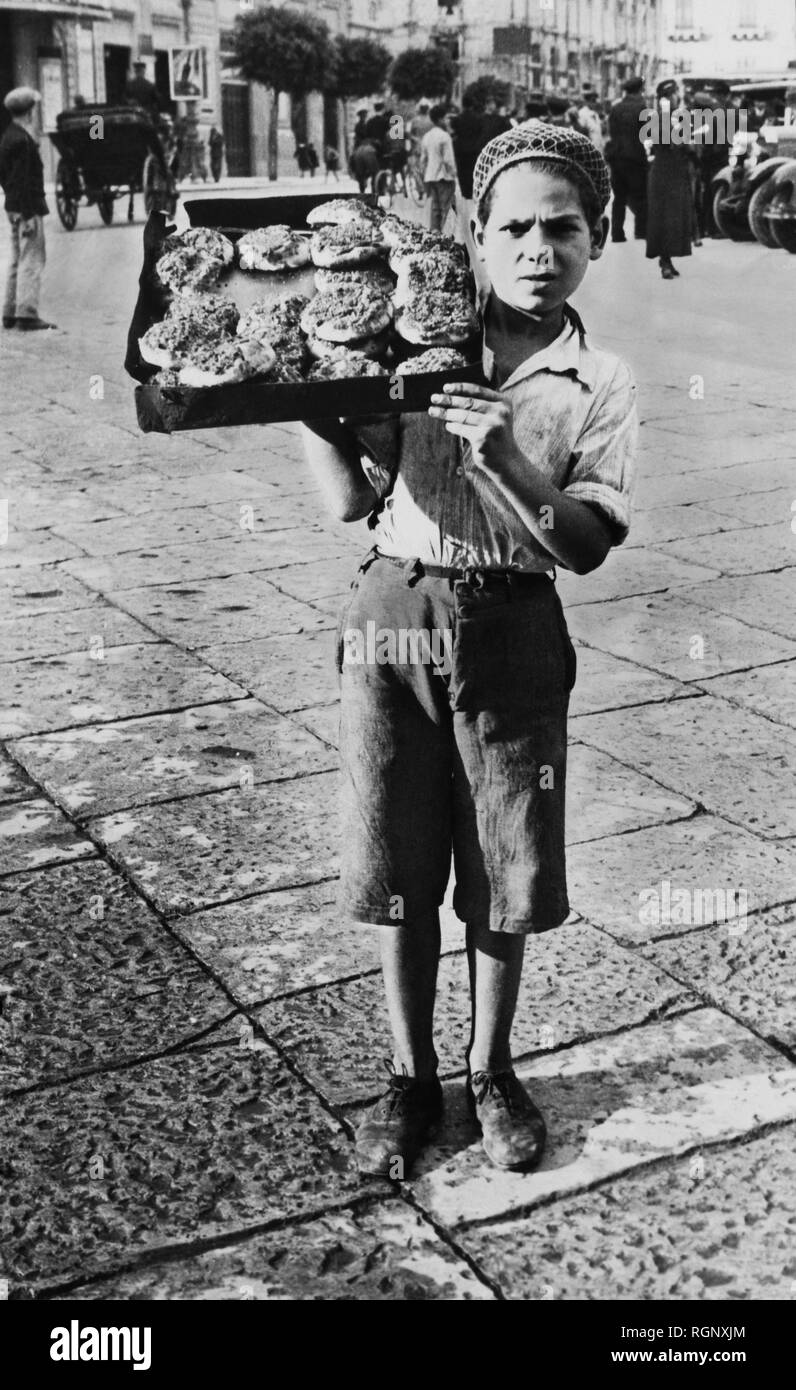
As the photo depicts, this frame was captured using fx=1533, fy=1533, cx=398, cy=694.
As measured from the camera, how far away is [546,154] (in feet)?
6.19

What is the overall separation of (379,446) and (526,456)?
0.21 metres

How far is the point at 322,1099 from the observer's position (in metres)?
2.42

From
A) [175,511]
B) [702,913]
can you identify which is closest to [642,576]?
[175,511]

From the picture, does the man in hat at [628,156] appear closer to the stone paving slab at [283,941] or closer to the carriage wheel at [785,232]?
the carriage wheel at [785,232]

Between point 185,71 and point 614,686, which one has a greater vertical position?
point 185,71

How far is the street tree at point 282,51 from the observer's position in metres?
42.6

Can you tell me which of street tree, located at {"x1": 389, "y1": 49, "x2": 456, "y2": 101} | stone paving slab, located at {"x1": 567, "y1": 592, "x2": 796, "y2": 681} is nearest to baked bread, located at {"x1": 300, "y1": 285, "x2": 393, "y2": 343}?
stone paving slab, located at {"x1": 567, "y1": 592, "x2": 796, "y2": 681}

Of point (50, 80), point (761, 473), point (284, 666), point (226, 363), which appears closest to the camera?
point (226, 363)

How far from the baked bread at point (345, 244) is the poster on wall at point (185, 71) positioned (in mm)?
35310

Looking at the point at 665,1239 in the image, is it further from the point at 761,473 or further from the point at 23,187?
the point at 23,187

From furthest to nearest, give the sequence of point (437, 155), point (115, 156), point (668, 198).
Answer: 1. point (115, 156)
2. point (437, 155)
3. point (668, 198)

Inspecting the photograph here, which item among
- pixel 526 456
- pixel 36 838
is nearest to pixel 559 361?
pixel 526 456

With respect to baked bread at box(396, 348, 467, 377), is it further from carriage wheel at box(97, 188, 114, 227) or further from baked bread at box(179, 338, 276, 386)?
carriage wheel at box(97, 188, 114, 227)

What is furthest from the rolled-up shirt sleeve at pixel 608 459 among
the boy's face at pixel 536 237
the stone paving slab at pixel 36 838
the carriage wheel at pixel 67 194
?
the carriage wheel at pixel 67 194
